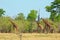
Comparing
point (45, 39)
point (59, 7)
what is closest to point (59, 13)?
point (59, 7)

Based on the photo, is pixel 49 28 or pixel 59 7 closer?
pixel 49 28

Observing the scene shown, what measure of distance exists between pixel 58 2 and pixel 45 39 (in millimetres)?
29653

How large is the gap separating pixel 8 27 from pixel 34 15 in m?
36.5

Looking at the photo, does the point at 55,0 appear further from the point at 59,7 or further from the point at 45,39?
the point at 45,39

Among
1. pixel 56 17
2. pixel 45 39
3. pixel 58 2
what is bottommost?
pixel 45 39

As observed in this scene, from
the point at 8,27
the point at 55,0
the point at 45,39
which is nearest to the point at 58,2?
the point at 55,0

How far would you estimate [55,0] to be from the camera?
51562mm

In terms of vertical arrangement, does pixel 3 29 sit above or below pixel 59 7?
below

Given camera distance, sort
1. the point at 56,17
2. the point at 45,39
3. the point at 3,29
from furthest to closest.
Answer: the point at 56,17 → the point at 3,29 → the point at 45,39

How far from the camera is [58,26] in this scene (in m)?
37.4

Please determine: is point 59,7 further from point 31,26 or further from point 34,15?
point 34,15

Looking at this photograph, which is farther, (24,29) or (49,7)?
(49,7)

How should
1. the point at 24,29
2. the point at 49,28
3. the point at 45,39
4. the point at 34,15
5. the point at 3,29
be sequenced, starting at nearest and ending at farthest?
the point at 45,39 → the point at 49,28 → the point at 3,29 → the point at 24,29 → the point at 34,15

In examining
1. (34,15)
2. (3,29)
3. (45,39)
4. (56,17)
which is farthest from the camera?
Result: (34,15)
